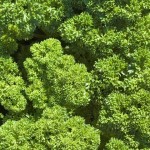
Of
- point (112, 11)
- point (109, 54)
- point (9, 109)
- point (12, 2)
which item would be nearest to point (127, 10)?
point (112, 11)

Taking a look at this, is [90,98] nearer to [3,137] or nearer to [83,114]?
[83,114]

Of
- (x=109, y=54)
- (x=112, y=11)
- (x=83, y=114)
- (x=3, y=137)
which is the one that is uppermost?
(x=112, y=11)

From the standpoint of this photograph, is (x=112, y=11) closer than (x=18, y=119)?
Yes

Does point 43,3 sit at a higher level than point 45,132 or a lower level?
higher

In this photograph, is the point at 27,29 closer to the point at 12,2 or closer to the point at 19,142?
the point at 12,2

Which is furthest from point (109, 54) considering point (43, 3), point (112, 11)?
point (43, 3)

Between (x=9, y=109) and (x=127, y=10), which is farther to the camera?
(x=9, y=109)
